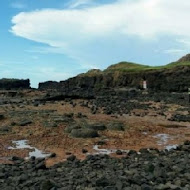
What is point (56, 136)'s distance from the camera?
26000 mm

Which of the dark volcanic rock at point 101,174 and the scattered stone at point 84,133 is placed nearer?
the dark volcanic rock at point 101,174

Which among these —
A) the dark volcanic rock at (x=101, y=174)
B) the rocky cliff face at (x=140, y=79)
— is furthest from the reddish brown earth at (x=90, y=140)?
the rocky cliff face at (x=140, y=79)

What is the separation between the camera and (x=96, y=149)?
2255 cm

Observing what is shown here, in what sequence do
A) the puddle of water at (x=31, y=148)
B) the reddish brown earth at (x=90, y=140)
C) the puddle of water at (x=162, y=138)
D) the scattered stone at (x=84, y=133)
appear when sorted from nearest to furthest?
the puddle of water at (x=31, y=148) → the reddish brown earth at (x=90, y=140) → the puddle of water at (x=162, y=138) → the scattered stone at (x=84, y=133)

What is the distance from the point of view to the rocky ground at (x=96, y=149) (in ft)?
43.5

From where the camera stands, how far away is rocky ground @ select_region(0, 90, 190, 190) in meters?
13.3

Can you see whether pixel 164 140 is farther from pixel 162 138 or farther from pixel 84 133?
pixel 84 133

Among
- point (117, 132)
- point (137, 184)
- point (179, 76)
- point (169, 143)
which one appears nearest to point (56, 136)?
point (117, 132)

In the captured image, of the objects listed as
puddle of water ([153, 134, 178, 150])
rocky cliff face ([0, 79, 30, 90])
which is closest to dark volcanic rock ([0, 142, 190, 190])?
puddle of water ([153, 134, 178, 150])

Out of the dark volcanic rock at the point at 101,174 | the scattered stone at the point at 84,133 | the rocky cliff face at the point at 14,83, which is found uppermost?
the rocky cliff face at the point at 14,83

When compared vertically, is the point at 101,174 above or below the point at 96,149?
above

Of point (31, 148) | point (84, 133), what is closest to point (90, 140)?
point (84, 133)

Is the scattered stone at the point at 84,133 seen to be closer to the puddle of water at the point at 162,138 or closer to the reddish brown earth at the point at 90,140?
the reddish brown earth at the point at 90,140

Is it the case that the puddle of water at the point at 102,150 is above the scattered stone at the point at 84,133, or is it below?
below
